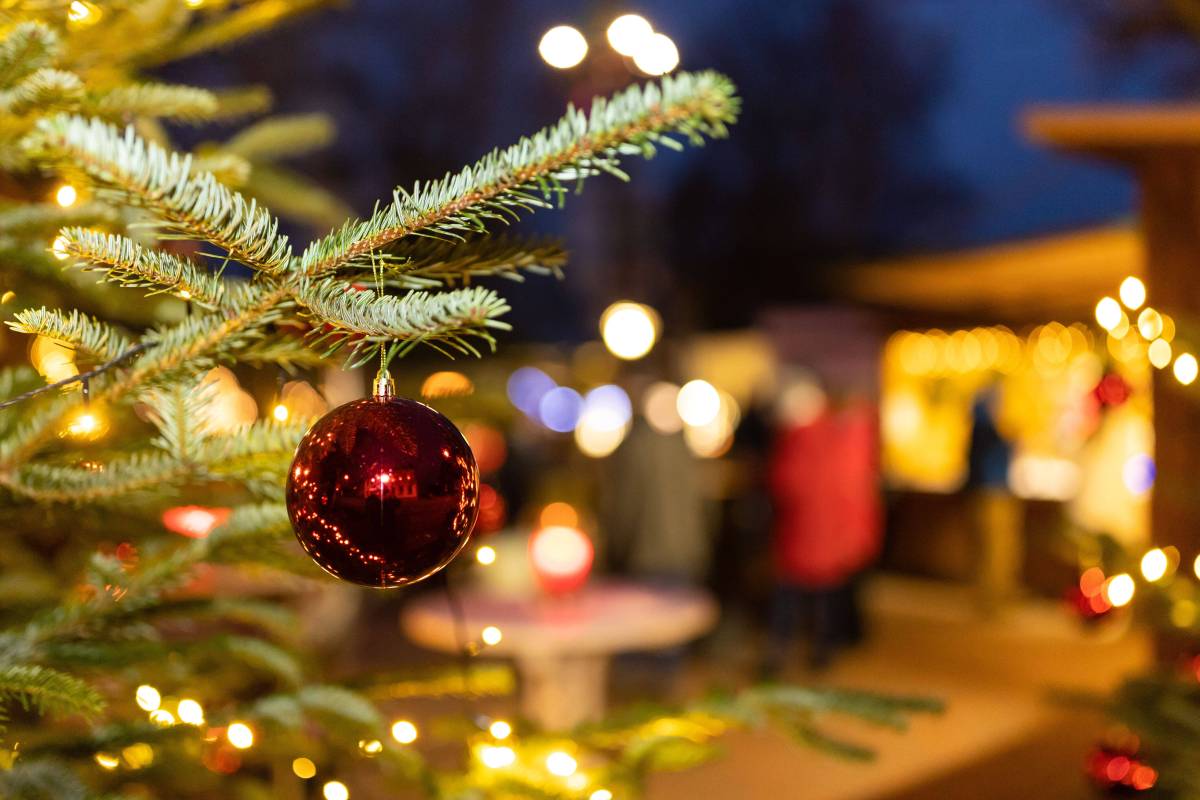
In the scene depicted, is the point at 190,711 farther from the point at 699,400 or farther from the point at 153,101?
the point at 699,400

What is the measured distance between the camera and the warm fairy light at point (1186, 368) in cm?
187

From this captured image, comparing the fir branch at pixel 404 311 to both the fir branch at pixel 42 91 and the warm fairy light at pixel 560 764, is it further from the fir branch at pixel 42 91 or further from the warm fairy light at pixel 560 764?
the warm fairy light at pixel 560 764

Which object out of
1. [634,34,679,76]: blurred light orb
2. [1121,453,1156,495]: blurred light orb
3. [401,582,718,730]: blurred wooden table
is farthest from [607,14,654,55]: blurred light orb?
[1121,453,1156,495]: blurred light orb

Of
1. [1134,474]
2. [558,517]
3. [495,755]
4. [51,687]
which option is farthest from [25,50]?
[1134,474]

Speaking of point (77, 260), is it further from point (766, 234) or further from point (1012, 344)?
point (766, 234)

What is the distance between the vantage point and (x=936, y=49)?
49.6 feet

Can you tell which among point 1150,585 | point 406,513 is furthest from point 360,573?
point 1150,585

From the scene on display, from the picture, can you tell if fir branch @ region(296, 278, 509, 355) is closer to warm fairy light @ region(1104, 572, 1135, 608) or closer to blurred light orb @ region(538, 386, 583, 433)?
warm fairy light @ region(1104, 572, 1135, 608)

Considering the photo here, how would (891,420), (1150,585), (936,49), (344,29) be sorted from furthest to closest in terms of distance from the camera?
(936,49) < (344,29) < (891,420) < (1150,585)

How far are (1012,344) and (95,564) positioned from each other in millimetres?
9792

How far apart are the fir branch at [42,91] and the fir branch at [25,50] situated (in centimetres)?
1

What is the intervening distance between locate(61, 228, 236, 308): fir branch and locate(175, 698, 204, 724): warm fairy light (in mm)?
608

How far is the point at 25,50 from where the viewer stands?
0.82m

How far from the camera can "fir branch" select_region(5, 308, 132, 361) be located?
2.67 ft
